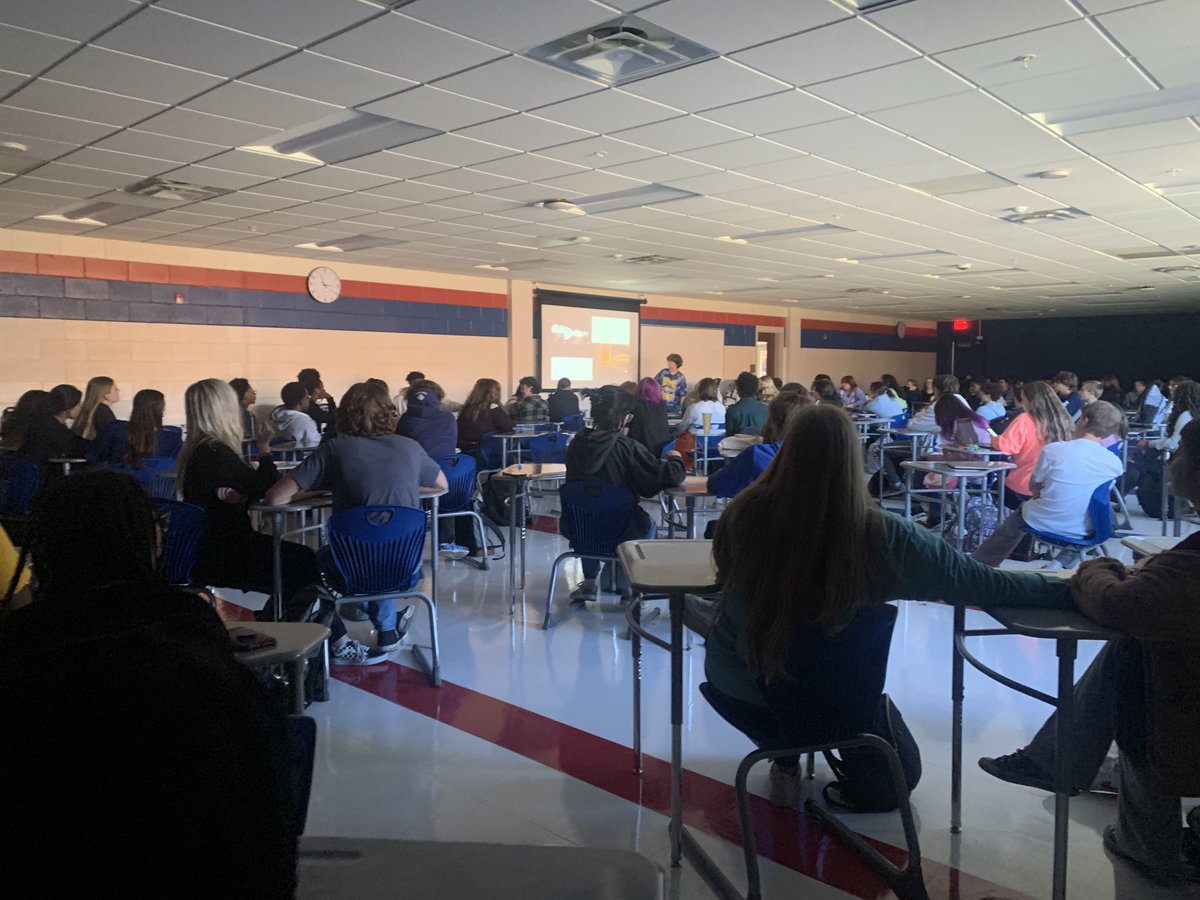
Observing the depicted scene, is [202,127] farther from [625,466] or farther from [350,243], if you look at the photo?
[350,243]

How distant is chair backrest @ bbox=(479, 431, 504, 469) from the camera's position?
6.71 meters

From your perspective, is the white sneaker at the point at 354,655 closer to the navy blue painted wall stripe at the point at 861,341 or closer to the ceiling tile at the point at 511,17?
the ceiling tile at the point at 511,17

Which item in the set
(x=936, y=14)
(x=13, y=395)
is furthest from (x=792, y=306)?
(x=936, y=14)

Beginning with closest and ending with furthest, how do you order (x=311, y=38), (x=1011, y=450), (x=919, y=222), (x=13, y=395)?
(x=311, y=38) → (x=1011, y=450) → (x=919, y=222) → (x=13, y=395)

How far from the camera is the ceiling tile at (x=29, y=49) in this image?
11.5 feet

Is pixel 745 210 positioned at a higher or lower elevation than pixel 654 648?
higher

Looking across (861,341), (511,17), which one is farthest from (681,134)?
(861,341)

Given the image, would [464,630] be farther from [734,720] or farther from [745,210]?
[745,210]

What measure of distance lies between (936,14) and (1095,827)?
286 centimetres

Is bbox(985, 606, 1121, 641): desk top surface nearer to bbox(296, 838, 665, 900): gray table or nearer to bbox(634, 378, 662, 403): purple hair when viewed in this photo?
bbox(296, 838, 665, 900): gray table

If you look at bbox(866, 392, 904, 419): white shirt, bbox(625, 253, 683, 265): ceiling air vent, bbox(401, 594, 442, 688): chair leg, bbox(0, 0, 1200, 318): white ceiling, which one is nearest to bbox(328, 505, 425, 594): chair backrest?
bbox(401, 594, 442, 688): chair leg

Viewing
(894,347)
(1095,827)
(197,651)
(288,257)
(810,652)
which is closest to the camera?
(197,651)

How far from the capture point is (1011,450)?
571cm

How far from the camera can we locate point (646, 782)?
270cm
